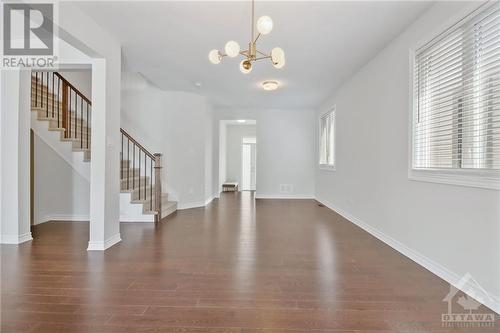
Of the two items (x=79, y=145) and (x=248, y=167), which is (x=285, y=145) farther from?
(x=79, y=145)

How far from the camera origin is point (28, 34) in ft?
10.6

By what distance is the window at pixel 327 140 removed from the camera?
6873mm

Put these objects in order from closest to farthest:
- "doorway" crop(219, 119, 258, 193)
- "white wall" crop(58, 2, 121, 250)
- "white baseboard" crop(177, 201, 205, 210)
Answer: "white wall" crop(58, 2, 121, 250)
"white baseboard" crop(177, 201, 205, 210)
"doorway" crop(219, 119, 258, 193)

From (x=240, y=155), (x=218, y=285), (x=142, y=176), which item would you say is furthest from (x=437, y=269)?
(x=240, y=155)

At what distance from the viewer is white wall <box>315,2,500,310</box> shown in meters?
2.25

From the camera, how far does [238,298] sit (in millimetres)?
2227

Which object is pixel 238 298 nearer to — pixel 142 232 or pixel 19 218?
pixel 142 232

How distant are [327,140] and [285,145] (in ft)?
4.86

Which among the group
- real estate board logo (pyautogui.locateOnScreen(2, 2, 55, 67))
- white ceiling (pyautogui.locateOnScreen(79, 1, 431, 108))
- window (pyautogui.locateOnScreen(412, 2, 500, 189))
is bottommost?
window (pyautogui.locateOnScreen(412, 2, 500, 189))

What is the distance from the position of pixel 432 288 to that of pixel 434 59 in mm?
2245

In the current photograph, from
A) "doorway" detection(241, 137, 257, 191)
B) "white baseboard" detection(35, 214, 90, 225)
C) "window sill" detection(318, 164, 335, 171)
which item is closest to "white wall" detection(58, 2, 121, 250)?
"white baseboard" detection(35, 214, 90, 225)

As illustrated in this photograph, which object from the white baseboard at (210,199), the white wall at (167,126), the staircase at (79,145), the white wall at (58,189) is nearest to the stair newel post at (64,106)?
the staircase at (79,145)

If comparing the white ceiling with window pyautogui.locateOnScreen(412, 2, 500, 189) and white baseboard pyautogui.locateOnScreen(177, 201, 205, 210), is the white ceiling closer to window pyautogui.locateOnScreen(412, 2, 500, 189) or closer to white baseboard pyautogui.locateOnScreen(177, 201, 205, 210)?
window pyautogui.locateOnScreen(412, 2, 500, 189)

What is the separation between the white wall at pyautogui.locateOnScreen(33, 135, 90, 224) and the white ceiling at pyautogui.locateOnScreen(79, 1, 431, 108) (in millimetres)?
2346
